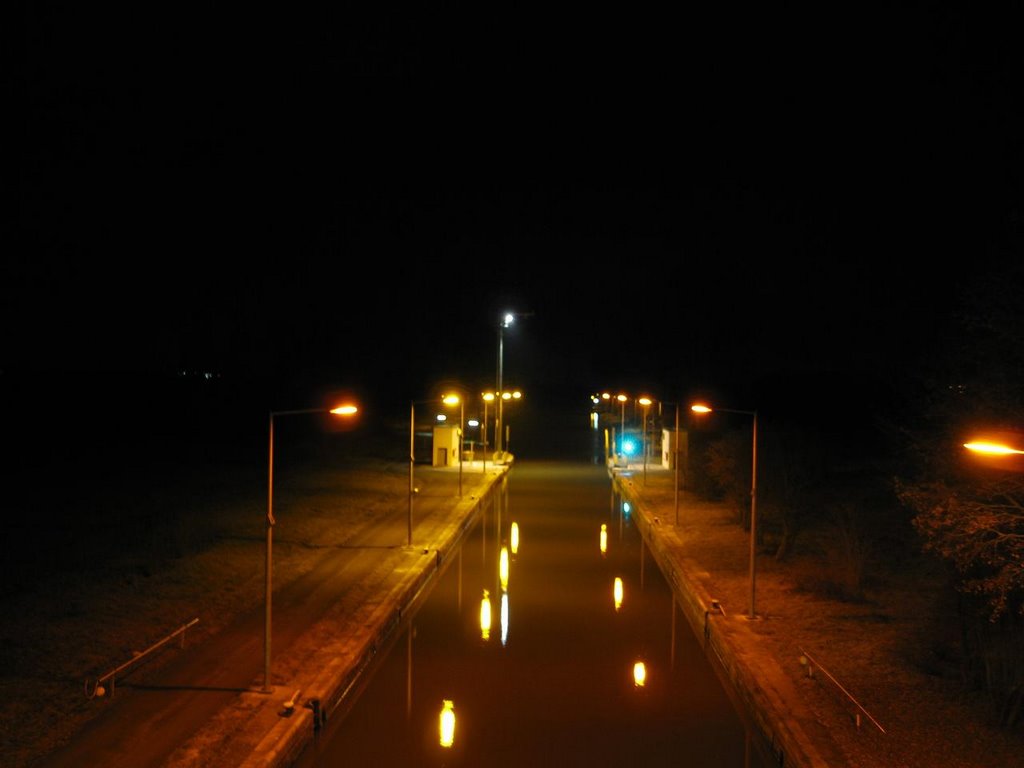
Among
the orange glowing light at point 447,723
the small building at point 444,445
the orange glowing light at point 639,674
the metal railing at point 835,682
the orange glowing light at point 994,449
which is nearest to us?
the orange glowing light at point 994,449

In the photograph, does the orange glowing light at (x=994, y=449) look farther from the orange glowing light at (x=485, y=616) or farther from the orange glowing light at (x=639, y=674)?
the orange glowing light at (x=485, y=616)

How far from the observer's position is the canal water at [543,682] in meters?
10.2

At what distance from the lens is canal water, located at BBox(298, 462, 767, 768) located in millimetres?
10156

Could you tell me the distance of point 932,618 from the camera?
13.3 m

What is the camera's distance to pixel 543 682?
1268 centimetres

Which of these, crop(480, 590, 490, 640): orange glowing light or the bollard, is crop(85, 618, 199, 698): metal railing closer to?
the bollard

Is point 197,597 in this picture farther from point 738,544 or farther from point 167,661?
point 738,544

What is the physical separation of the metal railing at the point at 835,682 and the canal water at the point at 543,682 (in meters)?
1.09

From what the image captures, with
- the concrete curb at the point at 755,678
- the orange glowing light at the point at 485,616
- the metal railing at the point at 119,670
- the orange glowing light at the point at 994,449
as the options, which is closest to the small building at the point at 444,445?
the concrete curb at the point at 755,678

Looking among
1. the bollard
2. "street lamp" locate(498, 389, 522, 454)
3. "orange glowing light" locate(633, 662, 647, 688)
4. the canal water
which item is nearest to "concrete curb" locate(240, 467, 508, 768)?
the bollard

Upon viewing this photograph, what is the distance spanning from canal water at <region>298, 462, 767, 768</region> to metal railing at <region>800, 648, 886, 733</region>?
109cm

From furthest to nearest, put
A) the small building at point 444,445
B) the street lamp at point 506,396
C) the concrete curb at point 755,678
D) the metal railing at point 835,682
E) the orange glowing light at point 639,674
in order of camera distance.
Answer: the street lamp at point 506,396, the small building at point 444,445, the orange glowing light at point 639,674, the metal railing at point 835,682, the concrete curb at point 755,678

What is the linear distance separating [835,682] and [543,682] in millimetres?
3939

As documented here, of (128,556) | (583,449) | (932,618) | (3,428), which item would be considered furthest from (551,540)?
(3,428)
